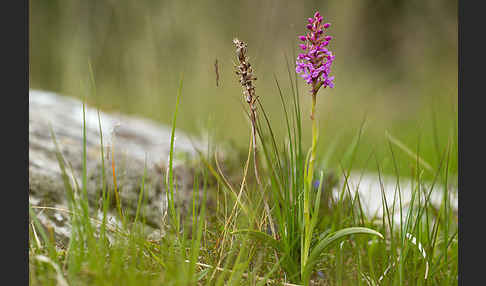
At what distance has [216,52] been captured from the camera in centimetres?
546

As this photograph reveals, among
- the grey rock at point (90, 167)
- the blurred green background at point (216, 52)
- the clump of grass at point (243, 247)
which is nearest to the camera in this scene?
the clump of grass at point (243, 247)

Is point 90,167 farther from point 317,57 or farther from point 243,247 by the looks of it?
point 317,57

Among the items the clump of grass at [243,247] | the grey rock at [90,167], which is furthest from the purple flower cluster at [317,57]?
the grey rock at [90,167]

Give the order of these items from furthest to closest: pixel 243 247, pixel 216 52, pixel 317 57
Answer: pixel 216 52 → pixel 317 57 → pixel 243 247

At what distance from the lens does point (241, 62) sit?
47.6 inches

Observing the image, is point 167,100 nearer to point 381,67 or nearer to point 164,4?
point 164,4

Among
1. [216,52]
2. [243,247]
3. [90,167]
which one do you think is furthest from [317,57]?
[216,52]

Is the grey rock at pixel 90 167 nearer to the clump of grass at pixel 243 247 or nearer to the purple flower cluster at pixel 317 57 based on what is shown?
the clump of grass at pixel 243 247

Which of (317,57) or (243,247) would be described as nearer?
(243,247)

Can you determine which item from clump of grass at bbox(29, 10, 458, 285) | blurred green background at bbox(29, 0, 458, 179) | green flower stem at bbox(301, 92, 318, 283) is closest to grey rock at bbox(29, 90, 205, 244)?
clump of grass at bbox(29, 10, 458, 285)

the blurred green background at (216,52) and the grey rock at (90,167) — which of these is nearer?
the grey rock at (90,167)

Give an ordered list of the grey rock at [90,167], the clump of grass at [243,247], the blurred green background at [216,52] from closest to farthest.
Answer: the clump of grass at [243,247] < the grey rock at [90,167] < the blurred green background at [216,52]

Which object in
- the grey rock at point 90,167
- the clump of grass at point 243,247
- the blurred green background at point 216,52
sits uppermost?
the blurred green background at point 216,52

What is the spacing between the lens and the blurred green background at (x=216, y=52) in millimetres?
5422
